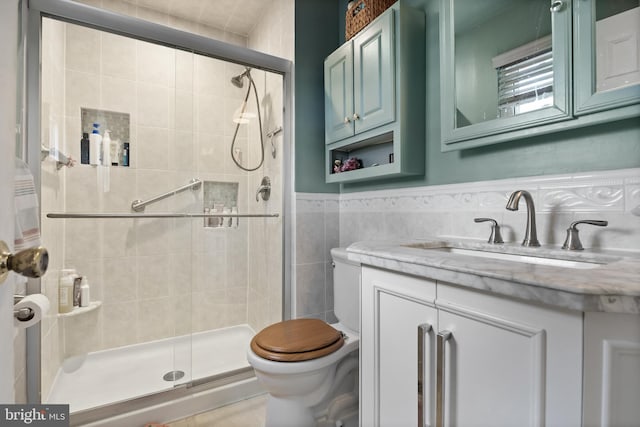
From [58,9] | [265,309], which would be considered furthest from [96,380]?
[58,9]

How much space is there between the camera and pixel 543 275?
1.86 ft

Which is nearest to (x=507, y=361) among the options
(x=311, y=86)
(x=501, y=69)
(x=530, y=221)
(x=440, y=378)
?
(x=440, y=378)

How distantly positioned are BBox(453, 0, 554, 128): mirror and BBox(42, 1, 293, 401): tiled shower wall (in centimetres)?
113

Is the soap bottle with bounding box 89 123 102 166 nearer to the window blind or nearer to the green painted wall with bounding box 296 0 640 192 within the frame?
the green painted wall with bounding box 296 0 640 192

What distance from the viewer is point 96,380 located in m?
1.66

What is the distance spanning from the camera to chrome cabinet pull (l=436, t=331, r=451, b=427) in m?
0.74

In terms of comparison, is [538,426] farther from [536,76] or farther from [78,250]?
[78,250]

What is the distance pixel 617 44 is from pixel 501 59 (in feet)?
1.10

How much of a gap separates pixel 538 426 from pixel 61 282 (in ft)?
6.99

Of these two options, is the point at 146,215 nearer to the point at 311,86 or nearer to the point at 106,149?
the point at 106,149

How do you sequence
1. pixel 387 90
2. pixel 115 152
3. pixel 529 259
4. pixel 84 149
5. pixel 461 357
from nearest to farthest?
pixel 461 357, pixel 529 259, pixel 387 90, pixel 84 149, pixel 115 152

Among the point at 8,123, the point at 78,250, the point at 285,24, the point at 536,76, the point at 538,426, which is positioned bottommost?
the point at 538,426

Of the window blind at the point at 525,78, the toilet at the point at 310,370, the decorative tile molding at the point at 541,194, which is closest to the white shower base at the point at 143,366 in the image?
the toilet at the point at 310,370

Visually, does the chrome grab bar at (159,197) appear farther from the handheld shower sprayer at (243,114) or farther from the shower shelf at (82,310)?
the shower shelf at (82,310)
